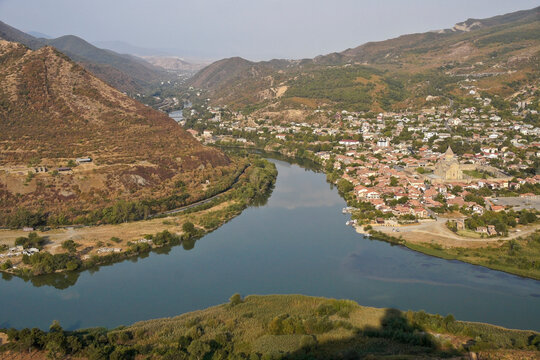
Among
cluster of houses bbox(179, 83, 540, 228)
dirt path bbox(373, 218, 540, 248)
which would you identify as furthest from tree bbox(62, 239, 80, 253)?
cluster of houses bbox(179, 83, 540, 228)

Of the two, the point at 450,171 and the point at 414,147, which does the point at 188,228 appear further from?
the point at 414,147

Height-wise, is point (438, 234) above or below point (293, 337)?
above

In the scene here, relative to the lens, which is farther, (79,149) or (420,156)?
(420,156)

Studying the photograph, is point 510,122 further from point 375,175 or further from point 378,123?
point 375,175

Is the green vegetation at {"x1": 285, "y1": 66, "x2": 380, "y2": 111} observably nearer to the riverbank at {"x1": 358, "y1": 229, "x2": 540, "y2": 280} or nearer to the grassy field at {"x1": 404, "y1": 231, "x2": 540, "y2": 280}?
the riverbank at {"x1": 358, "y1": 229, "x2": 540, "y2": 280}

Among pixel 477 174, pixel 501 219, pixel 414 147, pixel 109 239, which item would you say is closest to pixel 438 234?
pixel 501 219

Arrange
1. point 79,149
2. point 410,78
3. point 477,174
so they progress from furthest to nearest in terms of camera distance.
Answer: point 410,78, point 79,149, point 477,174
